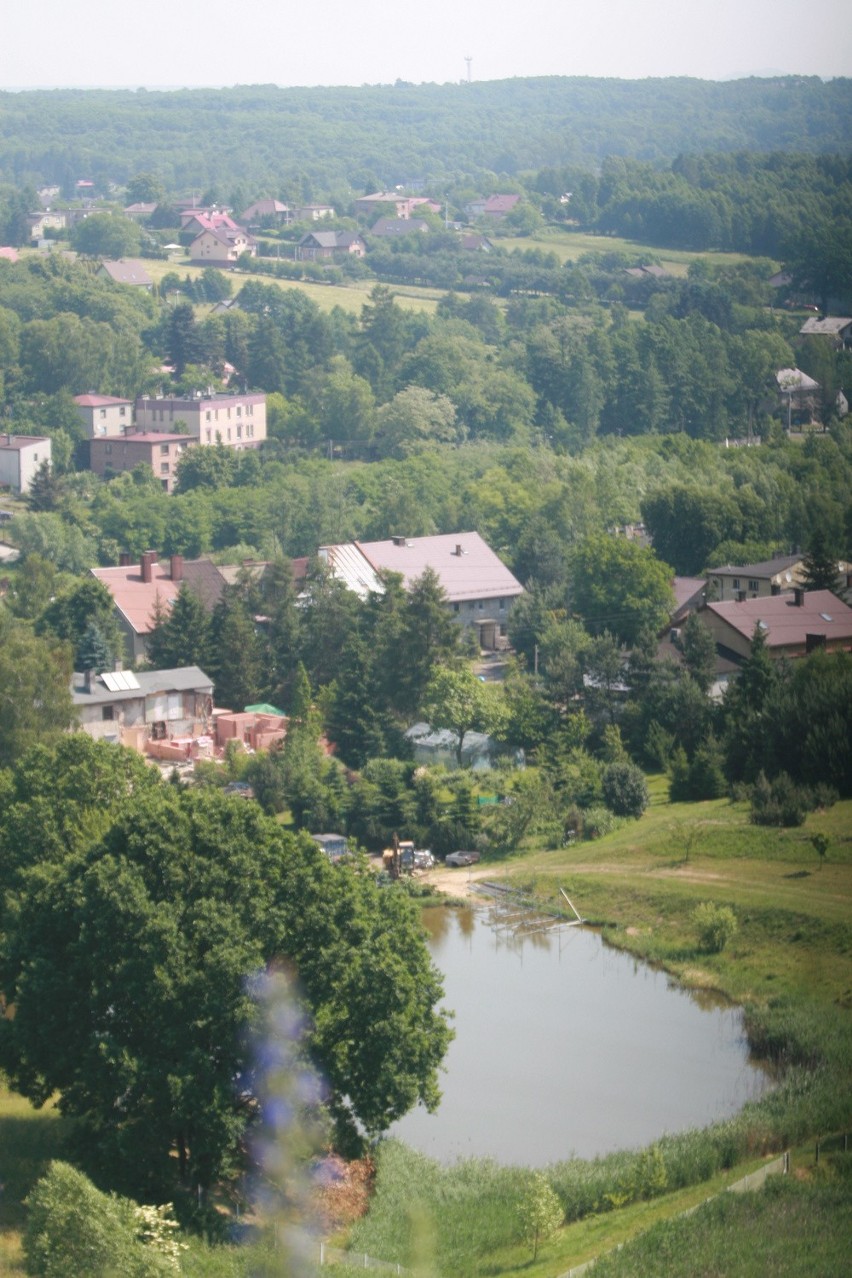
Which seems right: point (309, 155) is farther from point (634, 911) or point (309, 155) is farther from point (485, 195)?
point (634, 911)

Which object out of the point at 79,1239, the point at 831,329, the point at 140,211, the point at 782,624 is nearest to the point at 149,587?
the point at 782,624

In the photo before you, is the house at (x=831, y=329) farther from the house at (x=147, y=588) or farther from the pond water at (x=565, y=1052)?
the pond water at (x=565, y=1052)

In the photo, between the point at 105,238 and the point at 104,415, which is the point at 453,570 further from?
the point at 105,238

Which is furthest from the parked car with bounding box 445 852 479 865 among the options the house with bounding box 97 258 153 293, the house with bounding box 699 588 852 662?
the house with bounding box 97 258 153 293

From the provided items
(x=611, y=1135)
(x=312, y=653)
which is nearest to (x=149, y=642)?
(x=312, y=653)

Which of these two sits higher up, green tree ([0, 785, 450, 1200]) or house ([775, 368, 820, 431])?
green tree ([0, 785, 450, 1200])

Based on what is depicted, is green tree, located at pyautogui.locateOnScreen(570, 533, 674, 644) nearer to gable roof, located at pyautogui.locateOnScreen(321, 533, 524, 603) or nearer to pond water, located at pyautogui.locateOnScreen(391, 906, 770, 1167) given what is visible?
gable roof, located at pyautogui.locateOnScreen(321, 533, 524, 603)
